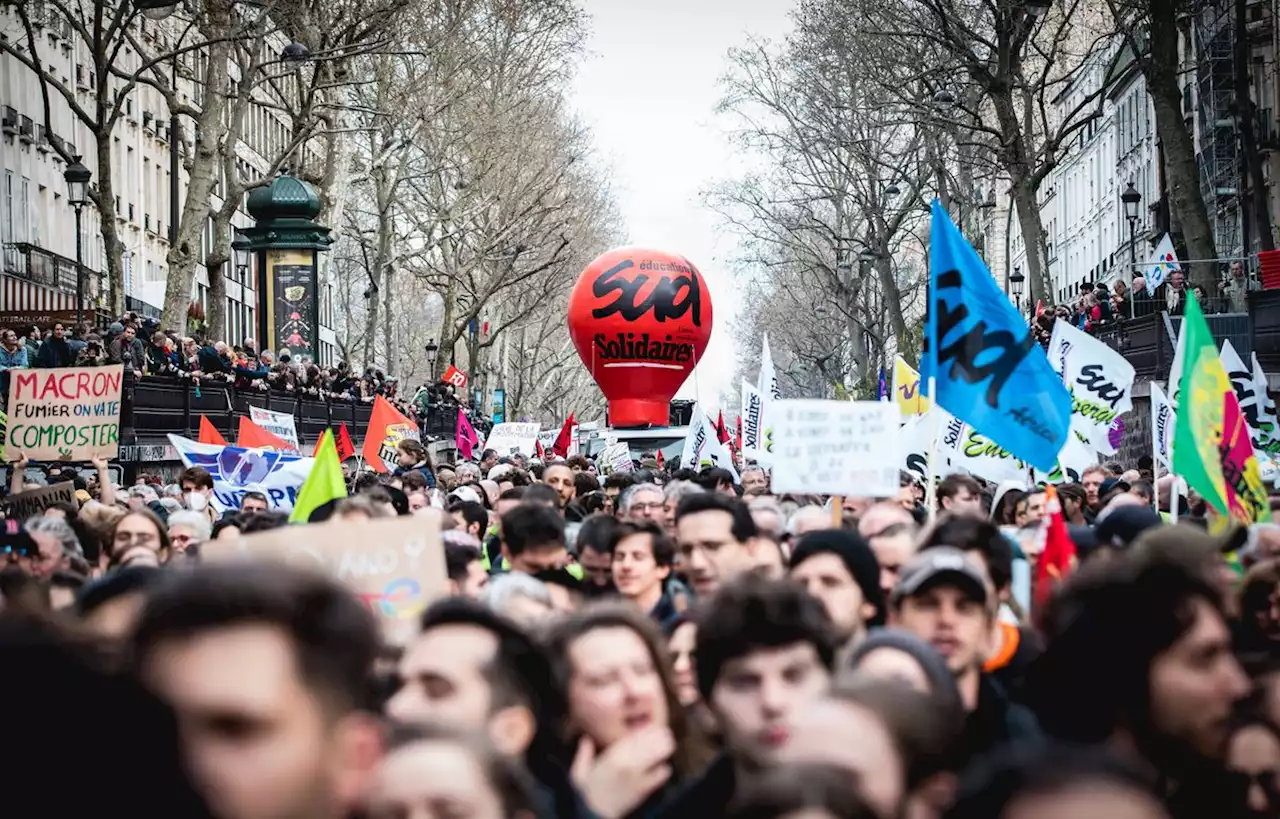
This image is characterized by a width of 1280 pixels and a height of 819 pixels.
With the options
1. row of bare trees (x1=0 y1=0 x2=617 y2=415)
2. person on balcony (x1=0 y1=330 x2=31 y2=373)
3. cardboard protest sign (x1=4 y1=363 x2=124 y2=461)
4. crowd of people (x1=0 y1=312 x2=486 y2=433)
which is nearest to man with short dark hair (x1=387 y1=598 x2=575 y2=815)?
cardboard protest sign (x1=4 y1=363 x2=124 y2=461)

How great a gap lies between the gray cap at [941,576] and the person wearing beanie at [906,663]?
3.32 ft

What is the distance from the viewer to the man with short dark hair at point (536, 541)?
888 centimetres

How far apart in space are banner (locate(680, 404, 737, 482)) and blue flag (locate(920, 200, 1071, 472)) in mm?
10755

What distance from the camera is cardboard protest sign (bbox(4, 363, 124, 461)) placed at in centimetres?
1570

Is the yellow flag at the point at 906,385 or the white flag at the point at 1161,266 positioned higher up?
the white flag at the point at 1161,266

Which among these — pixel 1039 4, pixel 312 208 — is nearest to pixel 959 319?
pixel 1039 4

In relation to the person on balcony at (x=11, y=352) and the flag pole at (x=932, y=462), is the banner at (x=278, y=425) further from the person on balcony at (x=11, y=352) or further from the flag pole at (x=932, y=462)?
the flag pole at (x=932, y=462)

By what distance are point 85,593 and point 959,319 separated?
5.58 metres

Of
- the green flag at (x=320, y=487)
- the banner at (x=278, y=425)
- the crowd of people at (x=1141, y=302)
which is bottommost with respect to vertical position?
the green flag at (x=320, y=487)

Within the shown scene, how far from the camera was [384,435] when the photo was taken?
21.6 m

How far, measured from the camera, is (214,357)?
2852 cm

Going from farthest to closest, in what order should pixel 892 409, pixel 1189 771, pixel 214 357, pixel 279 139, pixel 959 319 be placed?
pixel 279 139 → pixel 214 357 → pixel 959 319 → pixel 892 409 → pixel 1189 771

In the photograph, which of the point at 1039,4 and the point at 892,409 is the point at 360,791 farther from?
the point at 1039,4

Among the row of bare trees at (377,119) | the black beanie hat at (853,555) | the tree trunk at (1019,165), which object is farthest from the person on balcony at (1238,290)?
the black beanie hat at (853,555)
